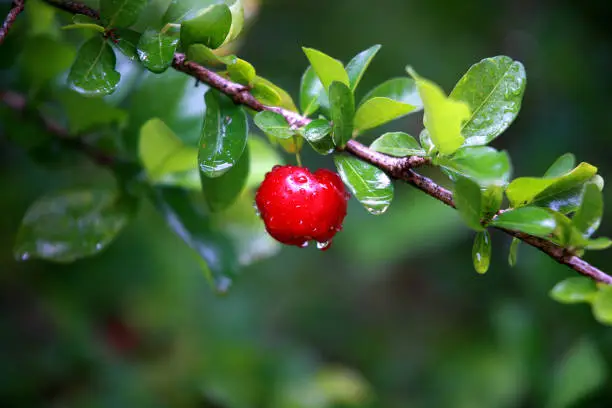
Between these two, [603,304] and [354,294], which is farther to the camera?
[354,294]

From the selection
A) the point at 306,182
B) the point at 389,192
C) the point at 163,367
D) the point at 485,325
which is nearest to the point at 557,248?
the point at 389,192

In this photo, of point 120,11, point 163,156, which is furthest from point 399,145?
point 163,156

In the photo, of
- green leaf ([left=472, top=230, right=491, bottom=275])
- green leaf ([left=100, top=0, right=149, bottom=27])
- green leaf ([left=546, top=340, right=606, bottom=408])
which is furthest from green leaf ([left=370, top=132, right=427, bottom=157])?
green leaf ([left=546, top=340, right=606, bottom=408])

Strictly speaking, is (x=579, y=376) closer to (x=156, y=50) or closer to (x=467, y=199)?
(x=467, y=199)

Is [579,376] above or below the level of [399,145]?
below

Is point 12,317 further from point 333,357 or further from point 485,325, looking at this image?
point 485,325

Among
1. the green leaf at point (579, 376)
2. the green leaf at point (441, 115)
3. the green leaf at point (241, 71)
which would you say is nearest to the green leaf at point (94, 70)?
the green leaf at point (241, 71)

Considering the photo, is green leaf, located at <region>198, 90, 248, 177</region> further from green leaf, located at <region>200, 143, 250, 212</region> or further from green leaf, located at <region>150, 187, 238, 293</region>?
green leaf, located at <region>150, 187, 238, 293</region>

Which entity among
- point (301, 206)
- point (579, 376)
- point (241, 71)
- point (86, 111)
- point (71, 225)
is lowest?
point (579, 376)

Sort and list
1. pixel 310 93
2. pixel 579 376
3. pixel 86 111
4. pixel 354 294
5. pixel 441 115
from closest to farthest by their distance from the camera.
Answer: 1. pixel 441 115
2. pixel 310 93
3. pixel 86 111
4. pixel 579 376
5. pixel 354 294
